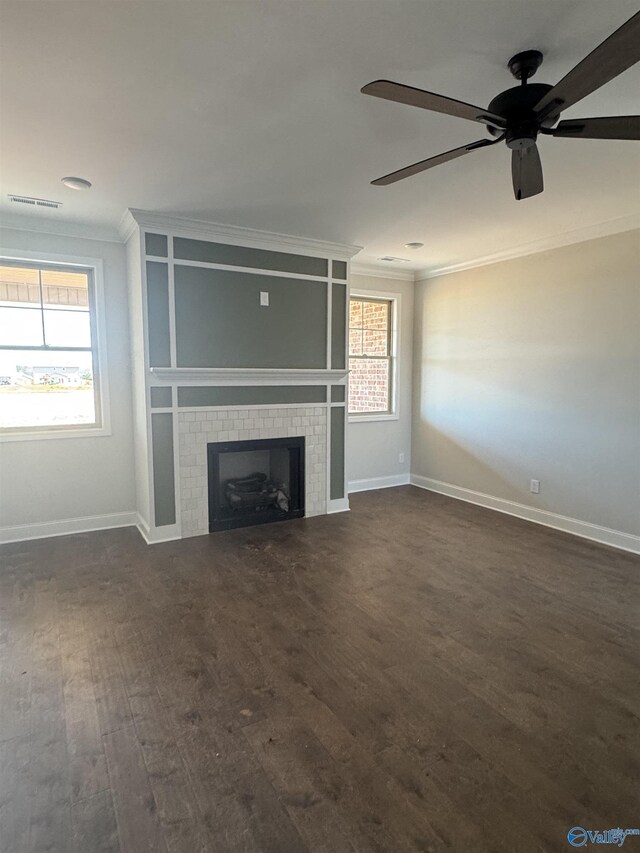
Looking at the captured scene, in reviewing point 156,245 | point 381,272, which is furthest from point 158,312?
point 381,272

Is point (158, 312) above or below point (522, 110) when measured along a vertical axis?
below

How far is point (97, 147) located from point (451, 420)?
14.4 feet

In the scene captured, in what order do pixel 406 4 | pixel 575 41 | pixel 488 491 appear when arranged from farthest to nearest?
1. pixel 488 491
2. pixel 575 41
3. pixel 406 4

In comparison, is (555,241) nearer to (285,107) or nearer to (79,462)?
(285,107)

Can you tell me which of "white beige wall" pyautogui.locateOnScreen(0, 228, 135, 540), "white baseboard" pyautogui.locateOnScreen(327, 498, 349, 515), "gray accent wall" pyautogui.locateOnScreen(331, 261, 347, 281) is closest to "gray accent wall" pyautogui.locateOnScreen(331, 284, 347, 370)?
"gray accent wall" pyautogui.locateOnScreen(331, 261, 347, 281)

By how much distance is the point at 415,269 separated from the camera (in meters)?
5.81

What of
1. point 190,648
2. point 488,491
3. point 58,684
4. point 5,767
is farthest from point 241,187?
point 488,491

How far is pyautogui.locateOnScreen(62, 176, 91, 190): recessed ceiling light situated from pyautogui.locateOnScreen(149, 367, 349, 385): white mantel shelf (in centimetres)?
137

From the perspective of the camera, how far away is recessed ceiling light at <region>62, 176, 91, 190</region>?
3.05 m

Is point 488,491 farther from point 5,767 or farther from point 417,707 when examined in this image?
point 5,767

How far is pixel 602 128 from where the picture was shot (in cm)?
175

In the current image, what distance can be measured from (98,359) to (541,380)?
13.9 feet

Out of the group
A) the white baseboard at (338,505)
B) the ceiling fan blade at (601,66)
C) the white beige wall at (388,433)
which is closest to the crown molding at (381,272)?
the white beige wall at (388,433)

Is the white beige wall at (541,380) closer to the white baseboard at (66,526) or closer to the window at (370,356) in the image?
the window at (370,356)
